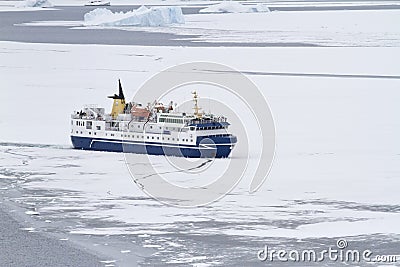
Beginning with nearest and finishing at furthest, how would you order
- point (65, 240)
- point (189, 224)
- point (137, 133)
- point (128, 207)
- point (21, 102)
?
point (65, 240)
point (189, 224)
point (128, 207)
point (137, 133)
point (21, 102)

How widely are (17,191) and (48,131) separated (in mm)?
2976

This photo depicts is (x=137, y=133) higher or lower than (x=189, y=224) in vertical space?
higher

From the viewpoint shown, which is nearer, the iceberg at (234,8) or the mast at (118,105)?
the mast at (118,105)

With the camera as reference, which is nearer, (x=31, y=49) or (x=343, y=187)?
(x=343, y=187)

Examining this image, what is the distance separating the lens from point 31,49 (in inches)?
808

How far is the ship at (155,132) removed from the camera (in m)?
8.48

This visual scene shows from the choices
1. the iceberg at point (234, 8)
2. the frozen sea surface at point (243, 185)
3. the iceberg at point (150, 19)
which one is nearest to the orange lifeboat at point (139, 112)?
the frozen sea surface at point (243, 185)

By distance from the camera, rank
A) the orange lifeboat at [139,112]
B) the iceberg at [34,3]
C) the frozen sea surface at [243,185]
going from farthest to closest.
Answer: the iceberg at [34,3], the orange lifeboat at [139,112], the frozen sea surface at [243,185]

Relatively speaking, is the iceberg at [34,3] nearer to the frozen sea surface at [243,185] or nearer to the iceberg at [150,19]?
the iceberg at [150,19]

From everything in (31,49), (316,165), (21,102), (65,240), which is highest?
(31,49)

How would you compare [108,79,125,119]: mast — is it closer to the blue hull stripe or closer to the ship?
the ship

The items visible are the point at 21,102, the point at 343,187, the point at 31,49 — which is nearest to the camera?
the point at 343,187

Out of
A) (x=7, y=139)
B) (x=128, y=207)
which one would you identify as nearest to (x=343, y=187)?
(x=128, y=207)

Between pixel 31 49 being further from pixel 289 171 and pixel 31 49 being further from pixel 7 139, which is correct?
pixel 289 171
